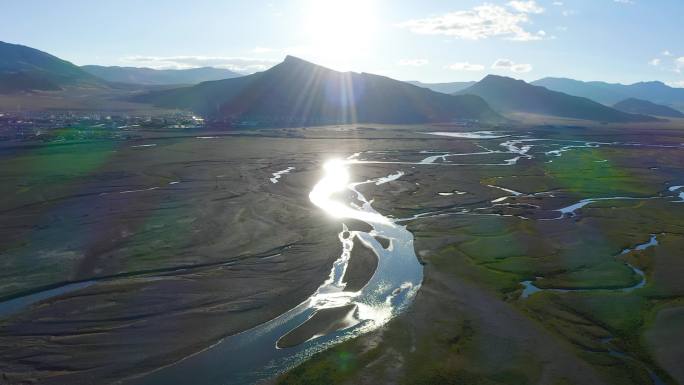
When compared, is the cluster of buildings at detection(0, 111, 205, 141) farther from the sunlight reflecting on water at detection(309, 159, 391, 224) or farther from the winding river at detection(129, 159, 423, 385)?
the winding river at detection(129, 159, 423, 385)

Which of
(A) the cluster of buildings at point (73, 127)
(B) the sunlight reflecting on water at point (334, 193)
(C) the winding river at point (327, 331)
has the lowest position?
(C) the winding river at point (327, 331)

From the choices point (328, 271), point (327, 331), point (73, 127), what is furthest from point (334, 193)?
point (73, 127)

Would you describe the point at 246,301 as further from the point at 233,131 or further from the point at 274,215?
the point at 233,131

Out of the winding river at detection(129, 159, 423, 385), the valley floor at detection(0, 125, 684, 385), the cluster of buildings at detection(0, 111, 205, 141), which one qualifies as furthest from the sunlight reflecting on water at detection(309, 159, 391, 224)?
the cluster of buildings at detection(0, 111, 205, 141)

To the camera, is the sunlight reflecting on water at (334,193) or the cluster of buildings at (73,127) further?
the cluster of buildings at (73,127)

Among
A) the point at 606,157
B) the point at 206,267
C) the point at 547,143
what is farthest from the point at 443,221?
the point at 547,143

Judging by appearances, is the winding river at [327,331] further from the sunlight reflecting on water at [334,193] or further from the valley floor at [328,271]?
the sunlight reflecting on water at [334,193]

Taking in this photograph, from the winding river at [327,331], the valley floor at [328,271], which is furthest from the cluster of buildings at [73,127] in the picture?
the winding river at [327,331]

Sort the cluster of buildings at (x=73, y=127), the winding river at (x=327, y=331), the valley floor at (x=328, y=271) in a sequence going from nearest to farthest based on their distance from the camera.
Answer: the winding river at (x=327, y=331) → the valley floor at (x=328, y=271) → the cluster of buildings at (x=73, y=127)

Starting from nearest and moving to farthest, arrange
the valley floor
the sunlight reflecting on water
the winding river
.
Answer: the winding river → the valley floor → the sunlight reflecting on water

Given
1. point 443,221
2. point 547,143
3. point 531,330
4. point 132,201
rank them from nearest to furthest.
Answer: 1. point 531,330
2. point 443,221
3. point 132,201
4. point 547,143

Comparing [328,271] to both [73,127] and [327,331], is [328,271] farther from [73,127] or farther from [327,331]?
[73,127]
